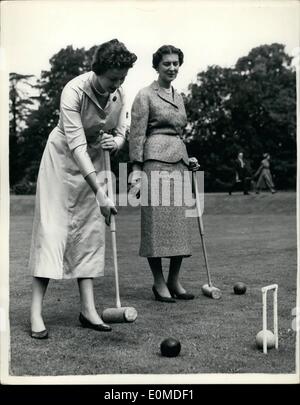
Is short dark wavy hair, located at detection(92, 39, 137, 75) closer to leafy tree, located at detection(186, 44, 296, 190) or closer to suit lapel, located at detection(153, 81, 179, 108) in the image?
suit lapel, located at detection(153, 81, 179, 108)

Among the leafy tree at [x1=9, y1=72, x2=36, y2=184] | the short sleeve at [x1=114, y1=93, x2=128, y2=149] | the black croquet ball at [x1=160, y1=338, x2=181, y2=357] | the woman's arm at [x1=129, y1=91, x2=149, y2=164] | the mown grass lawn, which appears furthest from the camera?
the leafy tree at [x1=9, y1=72, x2=36, y2=184]

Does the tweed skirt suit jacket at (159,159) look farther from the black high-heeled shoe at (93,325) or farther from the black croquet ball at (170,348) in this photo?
the black croquet ball at (170,348)

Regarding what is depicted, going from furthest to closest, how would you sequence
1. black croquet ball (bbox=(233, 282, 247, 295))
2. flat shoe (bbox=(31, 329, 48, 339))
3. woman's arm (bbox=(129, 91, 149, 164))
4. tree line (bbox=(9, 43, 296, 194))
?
tree line (bbox=(9, 43, 296, 194)), black croquet ball (bbox=(233, 282, 247, 295)), woman's arm (bbox=(129, 91, 149, 164)), flat shoe (bbox=(31, 329, 48, 339))

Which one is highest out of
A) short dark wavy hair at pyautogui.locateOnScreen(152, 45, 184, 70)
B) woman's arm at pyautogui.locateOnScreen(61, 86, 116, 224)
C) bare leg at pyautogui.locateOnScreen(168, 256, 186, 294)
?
short dark wavy hair at pyautogui.locateOnScreen(152, 45, 184, 70)

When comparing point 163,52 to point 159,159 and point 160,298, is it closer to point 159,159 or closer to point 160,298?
point 159,159

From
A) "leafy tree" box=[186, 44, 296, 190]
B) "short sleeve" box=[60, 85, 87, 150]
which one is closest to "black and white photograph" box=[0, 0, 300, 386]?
"short sleeve" box=[60, 85, 87, 150]

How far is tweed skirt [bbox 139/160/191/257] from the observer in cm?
582

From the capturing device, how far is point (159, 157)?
579 cm

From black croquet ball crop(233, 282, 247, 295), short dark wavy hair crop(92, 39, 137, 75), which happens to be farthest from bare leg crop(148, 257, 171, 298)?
short dark wavy hair crop(92, 39, 137, 75)

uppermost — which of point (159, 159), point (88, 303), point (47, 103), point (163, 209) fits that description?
point (47, 103)

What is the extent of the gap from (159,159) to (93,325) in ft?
5.86

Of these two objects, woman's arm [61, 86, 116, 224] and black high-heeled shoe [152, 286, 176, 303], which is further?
black high-heeled shoe [152, 286, 176, 303]

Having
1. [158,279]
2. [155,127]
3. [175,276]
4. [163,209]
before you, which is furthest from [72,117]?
[175,276]

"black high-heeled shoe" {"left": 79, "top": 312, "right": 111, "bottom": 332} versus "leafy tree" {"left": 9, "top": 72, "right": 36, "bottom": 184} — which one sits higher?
"leafy tree" {"left": 9, "top": 72, "right": 36, "bottom": 184}
